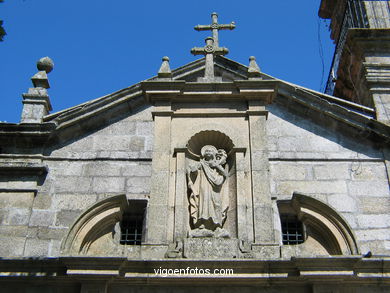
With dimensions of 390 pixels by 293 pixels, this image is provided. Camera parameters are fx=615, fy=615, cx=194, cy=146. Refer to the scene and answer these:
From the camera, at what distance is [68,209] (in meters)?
9.58

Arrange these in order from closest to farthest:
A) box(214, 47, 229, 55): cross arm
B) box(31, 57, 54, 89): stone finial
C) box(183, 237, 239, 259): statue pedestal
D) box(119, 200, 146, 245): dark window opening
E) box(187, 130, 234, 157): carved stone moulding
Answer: box(183, 237, 239, 259): statue pedestal
box(119, 200, 146, 245): dark window opening
box(187, 130, 234, 157): carved stone moulding
box(31, 57, 54, 89): stone finial
box(214, 47, 229, 55): cross arm

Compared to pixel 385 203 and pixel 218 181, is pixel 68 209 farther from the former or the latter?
pixel 385 203

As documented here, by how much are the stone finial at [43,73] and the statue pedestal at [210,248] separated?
4.18 meters

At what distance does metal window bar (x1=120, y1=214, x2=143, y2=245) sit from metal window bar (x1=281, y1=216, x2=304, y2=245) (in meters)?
2.27

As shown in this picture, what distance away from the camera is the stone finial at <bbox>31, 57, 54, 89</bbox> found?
11117 millimetres

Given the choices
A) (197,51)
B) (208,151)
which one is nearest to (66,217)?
(208,151)

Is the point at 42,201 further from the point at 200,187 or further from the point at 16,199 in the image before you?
the point at 200,187

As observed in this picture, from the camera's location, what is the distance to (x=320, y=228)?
30.7 ft

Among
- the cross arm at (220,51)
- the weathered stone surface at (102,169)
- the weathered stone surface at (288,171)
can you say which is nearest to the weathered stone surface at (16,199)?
the weathered stone surface at (102,169)

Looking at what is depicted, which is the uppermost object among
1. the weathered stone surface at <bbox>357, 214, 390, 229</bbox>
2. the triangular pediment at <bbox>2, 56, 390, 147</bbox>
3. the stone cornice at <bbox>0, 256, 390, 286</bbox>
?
the triangular pediment at <bbox>2, 56, 390, 147</bbox>

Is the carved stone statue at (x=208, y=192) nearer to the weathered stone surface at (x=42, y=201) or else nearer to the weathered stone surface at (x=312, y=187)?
the weathered stone surface at (x=312, y=187)

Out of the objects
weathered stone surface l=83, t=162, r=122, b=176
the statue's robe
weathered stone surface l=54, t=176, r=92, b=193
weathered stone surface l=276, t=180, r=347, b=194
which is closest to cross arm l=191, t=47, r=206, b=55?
the statue's robe

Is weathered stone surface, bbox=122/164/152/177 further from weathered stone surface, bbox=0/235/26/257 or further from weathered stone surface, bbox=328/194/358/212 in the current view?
weathered stone surface, bbox=328/194/358/212

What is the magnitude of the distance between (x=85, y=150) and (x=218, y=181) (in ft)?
7.68
